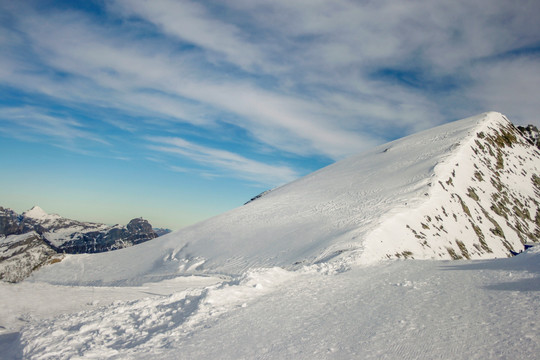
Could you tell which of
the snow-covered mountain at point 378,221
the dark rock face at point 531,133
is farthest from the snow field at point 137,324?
the dark rock face at point 531,133

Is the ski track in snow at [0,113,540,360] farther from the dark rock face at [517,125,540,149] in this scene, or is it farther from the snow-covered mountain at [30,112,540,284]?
the dark rock face at [517,125,540,149]

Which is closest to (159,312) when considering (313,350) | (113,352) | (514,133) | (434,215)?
(113,352)

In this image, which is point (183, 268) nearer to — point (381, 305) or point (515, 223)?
point (381, 305)

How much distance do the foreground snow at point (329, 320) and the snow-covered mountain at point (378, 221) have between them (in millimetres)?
3696

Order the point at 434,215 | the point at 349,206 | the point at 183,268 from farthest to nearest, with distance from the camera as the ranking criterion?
the point at 349,206 < the point at 183,268 < the point at 434,215

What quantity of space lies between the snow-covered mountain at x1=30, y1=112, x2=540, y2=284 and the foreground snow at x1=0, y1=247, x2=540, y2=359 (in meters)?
3.70

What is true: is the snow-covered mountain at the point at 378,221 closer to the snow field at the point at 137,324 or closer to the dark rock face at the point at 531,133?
the snow field at the point at 137,324

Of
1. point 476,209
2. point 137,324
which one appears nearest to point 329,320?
point 137,324

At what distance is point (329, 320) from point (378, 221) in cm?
1517

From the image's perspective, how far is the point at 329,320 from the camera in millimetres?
6543

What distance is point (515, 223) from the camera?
27766 mm

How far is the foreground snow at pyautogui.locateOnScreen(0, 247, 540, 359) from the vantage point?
5039 mm

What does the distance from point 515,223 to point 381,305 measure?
28331 millimetres

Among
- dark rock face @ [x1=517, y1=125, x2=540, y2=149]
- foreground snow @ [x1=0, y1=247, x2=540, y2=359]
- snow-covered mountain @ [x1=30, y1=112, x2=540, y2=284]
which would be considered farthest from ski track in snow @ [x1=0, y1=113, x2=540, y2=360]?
dark rock face @ [x1=517, y1=125, x2=540, y2=149]
